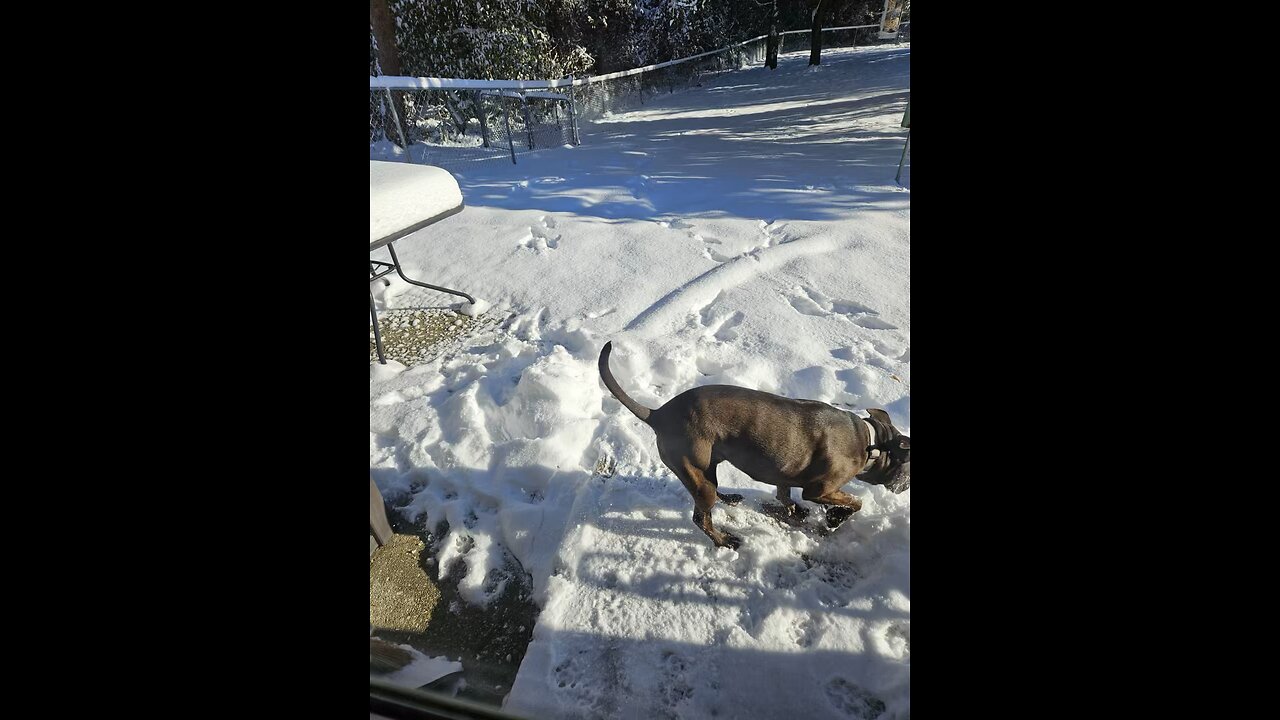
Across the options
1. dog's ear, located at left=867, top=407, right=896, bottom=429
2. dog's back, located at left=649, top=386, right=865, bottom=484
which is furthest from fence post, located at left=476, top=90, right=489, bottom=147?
dog's ear, located at left=867, top=407, right=896, bottom=429

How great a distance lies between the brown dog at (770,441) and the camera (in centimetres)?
138

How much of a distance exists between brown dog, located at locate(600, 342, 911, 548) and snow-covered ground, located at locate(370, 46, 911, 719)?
28cm

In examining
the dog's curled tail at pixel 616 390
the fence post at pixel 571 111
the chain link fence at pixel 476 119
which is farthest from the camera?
the fence post at pixel 571 111

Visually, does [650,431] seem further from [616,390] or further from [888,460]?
[888,460]

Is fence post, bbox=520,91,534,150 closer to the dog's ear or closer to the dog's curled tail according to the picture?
the dog's curled tail

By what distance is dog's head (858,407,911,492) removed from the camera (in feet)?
4.81

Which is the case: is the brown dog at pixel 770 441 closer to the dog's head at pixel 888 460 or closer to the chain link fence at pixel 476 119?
the dog's head at pixel 888 460

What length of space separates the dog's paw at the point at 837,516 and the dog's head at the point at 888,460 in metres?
0.17

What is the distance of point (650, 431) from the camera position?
212 centimetres

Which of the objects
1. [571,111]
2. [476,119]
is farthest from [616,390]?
[476,119]

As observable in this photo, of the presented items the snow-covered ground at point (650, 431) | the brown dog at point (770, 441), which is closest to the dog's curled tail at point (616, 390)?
the brown dog at point (770, 441)

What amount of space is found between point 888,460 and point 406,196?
1.87 meters
